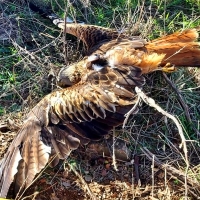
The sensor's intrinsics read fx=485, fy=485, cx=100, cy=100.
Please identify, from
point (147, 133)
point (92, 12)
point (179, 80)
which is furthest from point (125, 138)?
point (92, 12)

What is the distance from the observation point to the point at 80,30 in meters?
4.95

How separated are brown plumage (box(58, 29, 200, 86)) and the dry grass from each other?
0.28 metres

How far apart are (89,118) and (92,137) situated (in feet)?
0.53

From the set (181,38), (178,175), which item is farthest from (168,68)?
(178,175)

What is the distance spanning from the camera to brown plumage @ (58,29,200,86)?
14.2 ft

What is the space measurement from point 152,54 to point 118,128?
2.40 ft

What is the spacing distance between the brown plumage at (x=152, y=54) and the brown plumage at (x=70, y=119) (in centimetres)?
15

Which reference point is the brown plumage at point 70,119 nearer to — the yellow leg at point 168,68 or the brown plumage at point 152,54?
the brown plumage at point 152,54

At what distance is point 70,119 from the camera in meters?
4.09

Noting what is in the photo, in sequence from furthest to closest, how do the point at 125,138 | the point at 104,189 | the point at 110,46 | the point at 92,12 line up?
1. the point at 92,12
2. the point at 110,46
3. the point at 125,138
4. the point at 104,189

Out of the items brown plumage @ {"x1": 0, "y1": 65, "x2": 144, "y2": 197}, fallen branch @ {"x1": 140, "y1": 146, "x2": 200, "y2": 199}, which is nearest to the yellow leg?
brown plumage @ {"x1": 0, "y1": 65, "x2": 144, "y2": 197}

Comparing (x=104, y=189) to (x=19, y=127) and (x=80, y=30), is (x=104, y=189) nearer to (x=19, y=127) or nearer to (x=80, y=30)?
(x=19, y=127)

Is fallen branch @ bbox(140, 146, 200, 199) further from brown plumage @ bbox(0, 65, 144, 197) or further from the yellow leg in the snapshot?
the yellow leg

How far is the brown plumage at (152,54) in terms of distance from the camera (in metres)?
4.34
